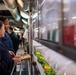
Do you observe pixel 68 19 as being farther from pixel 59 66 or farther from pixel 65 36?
pixel 59 66

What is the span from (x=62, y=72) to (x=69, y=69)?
0.12m

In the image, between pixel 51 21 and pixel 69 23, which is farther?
pixel 51 21

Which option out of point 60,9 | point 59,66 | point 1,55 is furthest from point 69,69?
point 1,55

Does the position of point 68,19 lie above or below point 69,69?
above

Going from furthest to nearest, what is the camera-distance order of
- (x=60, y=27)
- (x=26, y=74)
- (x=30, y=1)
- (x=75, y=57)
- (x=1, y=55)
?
(x=30, y=1), (x=26, y=74), (x=1, y=55), (x=60, y=27), (x=75, y=57)

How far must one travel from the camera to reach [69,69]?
977 millimetres

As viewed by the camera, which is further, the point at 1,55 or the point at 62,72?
the point at 1,55

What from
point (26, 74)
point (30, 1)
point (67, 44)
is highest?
point (30, 1)

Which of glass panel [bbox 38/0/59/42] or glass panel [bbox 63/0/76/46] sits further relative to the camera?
glass panel [bbox 38/0/59/42]

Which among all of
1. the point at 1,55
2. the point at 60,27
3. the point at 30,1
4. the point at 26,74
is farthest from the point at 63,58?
the point at 30,1

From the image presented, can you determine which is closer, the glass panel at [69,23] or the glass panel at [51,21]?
the glass panel at [69,23]

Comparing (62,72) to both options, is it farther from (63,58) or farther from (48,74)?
(48,74)

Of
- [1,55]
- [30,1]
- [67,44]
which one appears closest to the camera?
[67,44]

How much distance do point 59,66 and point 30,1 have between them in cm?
356
